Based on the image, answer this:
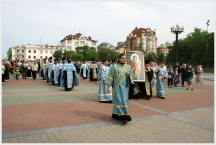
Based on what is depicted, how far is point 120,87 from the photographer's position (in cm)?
668

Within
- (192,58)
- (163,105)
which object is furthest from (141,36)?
(163,105)

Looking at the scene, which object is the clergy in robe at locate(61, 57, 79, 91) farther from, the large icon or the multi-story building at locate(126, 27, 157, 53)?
the multi-story building at locate(126, 27, 157, 53)

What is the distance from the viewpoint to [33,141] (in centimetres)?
505

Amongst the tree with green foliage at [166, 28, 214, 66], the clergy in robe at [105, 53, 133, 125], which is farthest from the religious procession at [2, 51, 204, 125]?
the tree with green foliage at [166, 28, 214, 66]

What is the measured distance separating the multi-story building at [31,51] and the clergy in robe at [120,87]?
430ft

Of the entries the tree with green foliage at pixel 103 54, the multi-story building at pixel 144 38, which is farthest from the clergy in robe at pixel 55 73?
the multi-story building at pixel 144 38

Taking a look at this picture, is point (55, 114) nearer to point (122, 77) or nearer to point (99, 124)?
point (99, 124)

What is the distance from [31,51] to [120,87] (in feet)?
445

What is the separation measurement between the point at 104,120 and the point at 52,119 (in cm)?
146

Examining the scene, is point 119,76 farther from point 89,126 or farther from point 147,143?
point 147,143

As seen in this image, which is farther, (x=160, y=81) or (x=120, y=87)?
(x=160, y=81)

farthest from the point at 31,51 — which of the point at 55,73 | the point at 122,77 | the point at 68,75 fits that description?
the point at 122,77

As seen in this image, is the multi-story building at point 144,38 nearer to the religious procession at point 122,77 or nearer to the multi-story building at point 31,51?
the multi-story building at point 31,51

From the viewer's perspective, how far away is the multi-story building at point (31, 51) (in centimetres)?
13357
